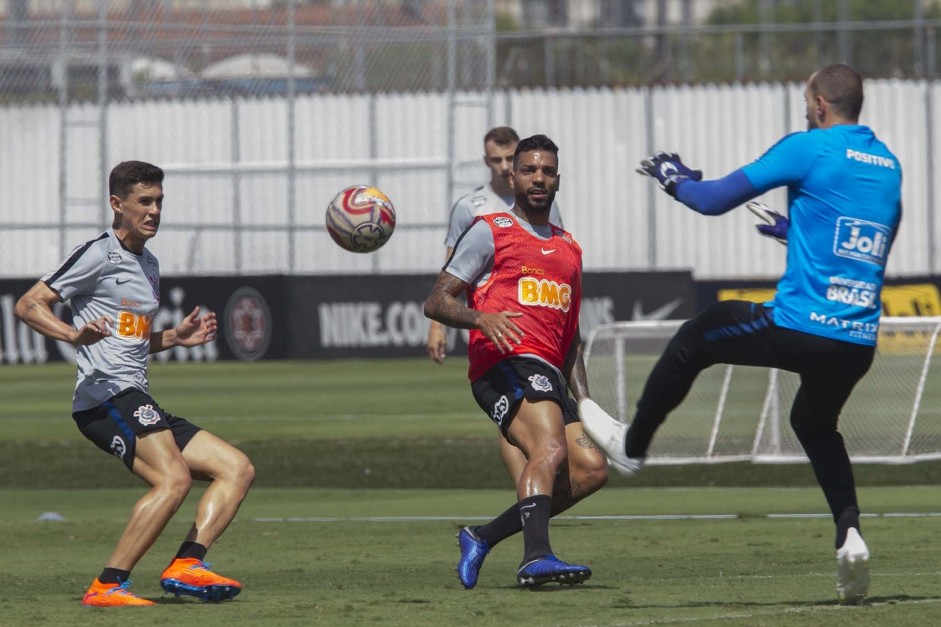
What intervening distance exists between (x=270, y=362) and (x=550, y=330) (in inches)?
757

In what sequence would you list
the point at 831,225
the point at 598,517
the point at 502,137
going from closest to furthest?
1. the point at 831,225
2. the point at 502,137
3. the point at 598,517

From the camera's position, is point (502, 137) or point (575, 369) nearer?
point (575, 369)

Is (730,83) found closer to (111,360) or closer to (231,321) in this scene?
(231,321)

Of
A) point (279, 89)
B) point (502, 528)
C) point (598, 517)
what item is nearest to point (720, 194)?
point (502, 528)

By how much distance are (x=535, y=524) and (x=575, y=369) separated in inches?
41.9

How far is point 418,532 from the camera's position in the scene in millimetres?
11516

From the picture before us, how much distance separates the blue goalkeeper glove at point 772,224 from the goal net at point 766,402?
22.8ft

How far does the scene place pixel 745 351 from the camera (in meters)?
7.38

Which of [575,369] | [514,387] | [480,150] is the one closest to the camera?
[514,387]

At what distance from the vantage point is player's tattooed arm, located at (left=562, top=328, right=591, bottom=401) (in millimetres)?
8812

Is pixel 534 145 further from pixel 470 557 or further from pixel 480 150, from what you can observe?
pixel 480 150

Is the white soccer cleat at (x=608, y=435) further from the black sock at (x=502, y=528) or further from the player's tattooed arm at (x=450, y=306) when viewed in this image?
the player's tattooed arm at (x=450, y=306)

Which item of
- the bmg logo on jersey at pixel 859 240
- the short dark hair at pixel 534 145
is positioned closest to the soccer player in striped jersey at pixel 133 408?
the short dark hair at pixel 534 145

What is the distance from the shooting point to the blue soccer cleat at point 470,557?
838 centimetres
